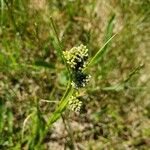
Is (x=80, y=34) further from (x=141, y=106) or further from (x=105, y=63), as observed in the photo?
(x=141, y=106)

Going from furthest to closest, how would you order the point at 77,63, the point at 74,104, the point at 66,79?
the point at 66,79
the point at 74,104
the point at 77,63

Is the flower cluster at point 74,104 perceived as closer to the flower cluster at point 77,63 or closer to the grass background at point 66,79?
the flower cluster at point 77,63

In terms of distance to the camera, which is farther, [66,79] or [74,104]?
[66,79]

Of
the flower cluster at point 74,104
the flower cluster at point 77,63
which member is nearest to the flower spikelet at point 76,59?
the flower cluster at point 77,63

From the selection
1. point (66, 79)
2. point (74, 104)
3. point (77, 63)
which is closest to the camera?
point (77, 63)

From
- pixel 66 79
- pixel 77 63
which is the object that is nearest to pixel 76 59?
pixel 77 63

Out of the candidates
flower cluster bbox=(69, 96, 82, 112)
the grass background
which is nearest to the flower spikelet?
flower cluster bbox=(69, 96, 82, 112)

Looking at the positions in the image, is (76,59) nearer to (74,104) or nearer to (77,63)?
(77,63)

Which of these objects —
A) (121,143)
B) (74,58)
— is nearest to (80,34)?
(121,143)
